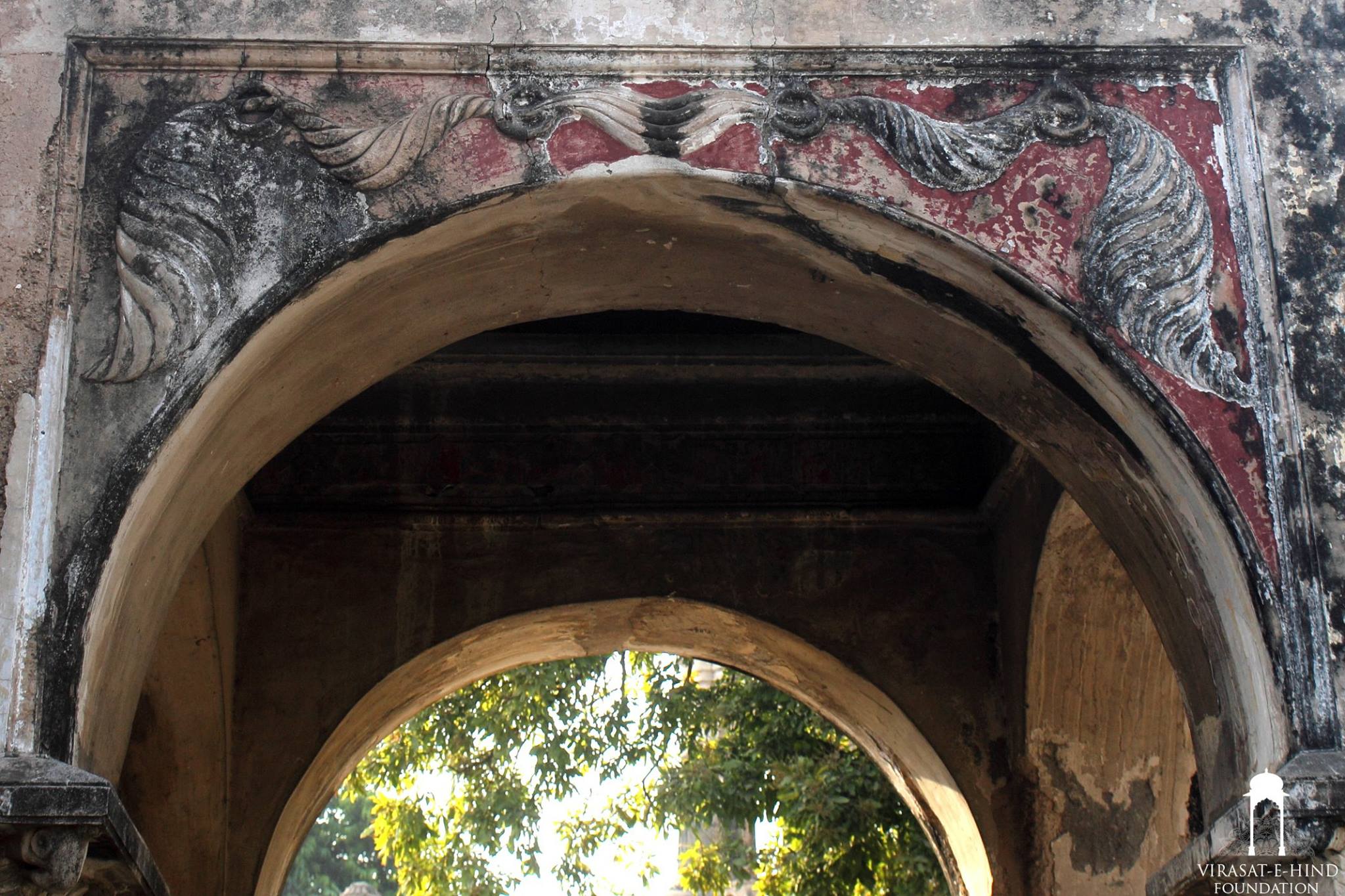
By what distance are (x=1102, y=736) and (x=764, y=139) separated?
333 centimetres

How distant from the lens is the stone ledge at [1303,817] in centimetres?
336

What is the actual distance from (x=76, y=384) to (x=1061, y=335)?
91.6 inches

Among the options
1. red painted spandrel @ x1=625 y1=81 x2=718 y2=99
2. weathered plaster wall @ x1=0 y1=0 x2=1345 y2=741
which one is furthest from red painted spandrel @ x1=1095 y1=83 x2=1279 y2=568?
red painted spandrel @ x1=625 y1=81 x2=718 y2=99

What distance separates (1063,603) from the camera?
6.28 metres

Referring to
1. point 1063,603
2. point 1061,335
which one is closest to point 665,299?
point 1061,335

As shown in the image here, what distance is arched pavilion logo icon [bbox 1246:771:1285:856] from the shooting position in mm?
3369

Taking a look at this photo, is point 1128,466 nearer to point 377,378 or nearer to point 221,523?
point 377,378

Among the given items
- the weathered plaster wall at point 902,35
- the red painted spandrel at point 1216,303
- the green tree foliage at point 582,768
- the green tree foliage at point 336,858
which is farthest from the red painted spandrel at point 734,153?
the green tree foliage at point 336,858

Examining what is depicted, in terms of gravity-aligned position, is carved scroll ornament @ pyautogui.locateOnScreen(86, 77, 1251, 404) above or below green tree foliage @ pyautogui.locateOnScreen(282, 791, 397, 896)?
below

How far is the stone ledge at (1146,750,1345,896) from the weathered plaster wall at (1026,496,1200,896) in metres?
2.71

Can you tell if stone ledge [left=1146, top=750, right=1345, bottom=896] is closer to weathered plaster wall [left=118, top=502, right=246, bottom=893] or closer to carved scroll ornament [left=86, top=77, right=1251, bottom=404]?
carved scroll ornament [left=86, top=77, right=1251, bottom=404]

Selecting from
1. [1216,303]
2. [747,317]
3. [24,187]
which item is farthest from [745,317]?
[24,187]

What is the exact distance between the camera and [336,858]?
19438 millimetres

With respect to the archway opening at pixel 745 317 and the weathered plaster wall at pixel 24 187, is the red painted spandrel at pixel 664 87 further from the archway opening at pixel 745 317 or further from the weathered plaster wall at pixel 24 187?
the weathered plaster wall at pixel 24 187
